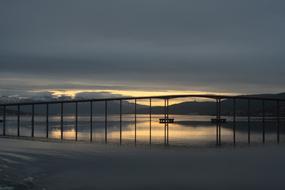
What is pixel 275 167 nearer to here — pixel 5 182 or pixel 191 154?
pixel 191 154

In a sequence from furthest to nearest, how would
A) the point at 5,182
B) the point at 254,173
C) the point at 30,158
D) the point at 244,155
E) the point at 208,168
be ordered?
the point at 244,155, the point at 30,158, the point at 208,168, the point at 254,173, the point at 5,182

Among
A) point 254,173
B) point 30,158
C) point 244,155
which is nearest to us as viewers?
point 254,173

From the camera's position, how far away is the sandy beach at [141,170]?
16141mm

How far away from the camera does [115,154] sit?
27.1m

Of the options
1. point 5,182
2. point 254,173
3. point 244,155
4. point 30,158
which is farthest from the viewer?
point 244,155

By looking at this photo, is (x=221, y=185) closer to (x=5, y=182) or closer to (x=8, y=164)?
(x=5, y=182)

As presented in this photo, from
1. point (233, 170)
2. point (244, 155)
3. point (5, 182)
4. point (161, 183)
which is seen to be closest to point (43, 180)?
point (5, 182)

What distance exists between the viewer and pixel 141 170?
19891 millimetres

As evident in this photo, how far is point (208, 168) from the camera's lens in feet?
67.8

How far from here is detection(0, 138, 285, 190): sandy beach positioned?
16141 millimetres

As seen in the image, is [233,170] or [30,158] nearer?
[233,170]

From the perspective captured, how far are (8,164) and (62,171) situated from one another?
3919mm

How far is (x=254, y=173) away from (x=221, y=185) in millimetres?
3823

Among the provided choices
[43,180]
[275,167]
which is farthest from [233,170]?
[43,180]
